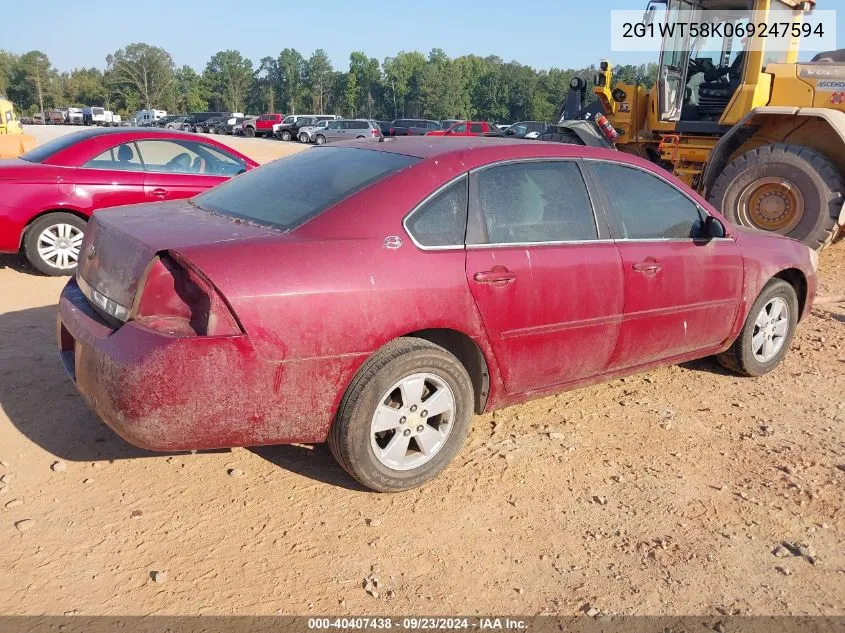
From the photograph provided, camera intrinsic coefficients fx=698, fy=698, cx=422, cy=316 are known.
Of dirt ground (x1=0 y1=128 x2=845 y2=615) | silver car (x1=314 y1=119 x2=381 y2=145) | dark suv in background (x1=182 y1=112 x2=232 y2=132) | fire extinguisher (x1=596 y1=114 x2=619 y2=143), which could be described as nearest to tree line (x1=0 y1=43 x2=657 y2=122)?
dark suv in background (x1=182 y1=112 x2=232 y2=132)

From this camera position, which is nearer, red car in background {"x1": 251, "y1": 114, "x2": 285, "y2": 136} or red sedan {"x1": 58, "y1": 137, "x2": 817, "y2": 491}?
red sedan {"x1": 58, "y1": 137, "x2": 817, "y2": 491}

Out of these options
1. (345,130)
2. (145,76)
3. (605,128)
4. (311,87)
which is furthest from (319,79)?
(605,128)

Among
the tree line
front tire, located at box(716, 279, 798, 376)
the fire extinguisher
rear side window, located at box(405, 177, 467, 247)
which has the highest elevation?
the tree line

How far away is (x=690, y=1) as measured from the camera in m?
9.84

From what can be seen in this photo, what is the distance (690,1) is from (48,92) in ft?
356

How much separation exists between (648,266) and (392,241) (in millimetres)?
1658

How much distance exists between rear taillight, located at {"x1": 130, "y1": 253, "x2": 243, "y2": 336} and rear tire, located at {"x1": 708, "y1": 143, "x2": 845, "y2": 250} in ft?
24.4

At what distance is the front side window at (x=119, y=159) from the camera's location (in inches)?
269

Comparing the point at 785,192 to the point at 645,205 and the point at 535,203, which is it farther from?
the point at 535,203

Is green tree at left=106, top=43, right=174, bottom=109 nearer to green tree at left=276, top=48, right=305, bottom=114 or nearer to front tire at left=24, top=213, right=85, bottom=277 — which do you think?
green tree at left=276, top=48, right=305, bottom=114

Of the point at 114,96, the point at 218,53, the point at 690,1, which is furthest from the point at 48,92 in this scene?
the point at 690,1

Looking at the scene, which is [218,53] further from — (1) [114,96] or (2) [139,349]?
(2) [139,349]

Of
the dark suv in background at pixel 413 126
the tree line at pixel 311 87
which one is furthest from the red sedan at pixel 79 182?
the tree line at pixel 311 87

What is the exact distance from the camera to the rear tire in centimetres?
792
